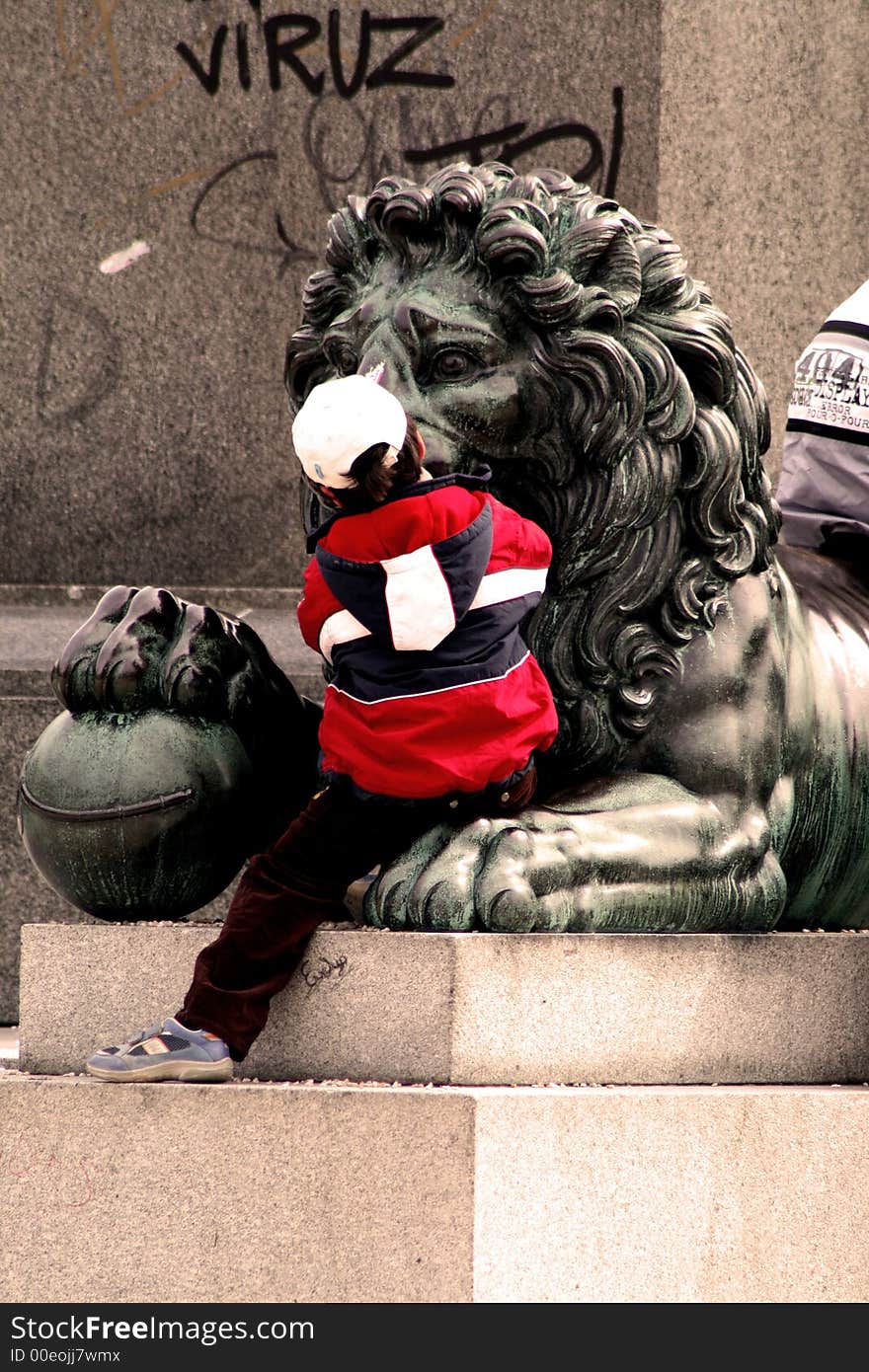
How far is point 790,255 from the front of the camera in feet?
25.7

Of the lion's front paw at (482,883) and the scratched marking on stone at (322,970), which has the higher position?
the lion's front paw at (482,883)

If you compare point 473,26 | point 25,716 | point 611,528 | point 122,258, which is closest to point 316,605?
point 611,528

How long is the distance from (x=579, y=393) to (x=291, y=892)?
123cm

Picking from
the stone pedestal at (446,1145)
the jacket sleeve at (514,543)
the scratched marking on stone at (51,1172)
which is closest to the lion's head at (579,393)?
the jacket sleeve at (514,543)

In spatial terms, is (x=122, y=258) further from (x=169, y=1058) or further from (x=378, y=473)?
(x=169, y=1058)

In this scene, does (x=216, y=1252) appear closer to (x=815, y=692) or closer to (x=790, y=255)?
(x=815, y=692)

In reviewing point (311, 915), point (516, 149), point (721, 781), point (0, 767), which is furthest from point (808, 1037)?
point (516, 149)

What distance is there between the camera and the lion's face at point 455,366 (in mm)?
4848

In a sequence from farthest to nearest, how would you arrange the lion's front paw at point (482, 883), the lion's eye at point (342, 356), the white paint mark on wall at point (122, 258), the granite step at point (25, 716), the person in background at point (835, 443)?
the white paint mark on wall at point (122, 258)
the granite step at point (25, 716)
the person in background at point (835, 443)
the lion's eye at point (342, 356)
the lion's front paw at point (482, 883)

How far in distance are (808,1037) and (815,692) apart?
774mm

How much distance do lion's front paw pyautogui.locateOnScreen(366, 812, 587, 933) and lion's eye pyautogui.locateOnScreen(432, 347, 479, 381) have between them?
3.13 ft

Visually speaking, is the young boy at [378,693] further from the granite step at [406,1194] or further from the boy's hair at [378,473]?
the granite step at [406,1194]

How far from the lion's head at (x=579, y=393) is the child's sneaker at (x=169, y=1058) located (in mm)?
1044

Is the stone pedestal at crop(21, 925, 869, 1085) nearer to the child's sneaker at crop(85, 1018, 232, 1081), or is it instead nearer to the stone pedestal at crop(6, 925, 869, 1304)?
the stone pedestal at crop(6, 925, 869, 1304)
